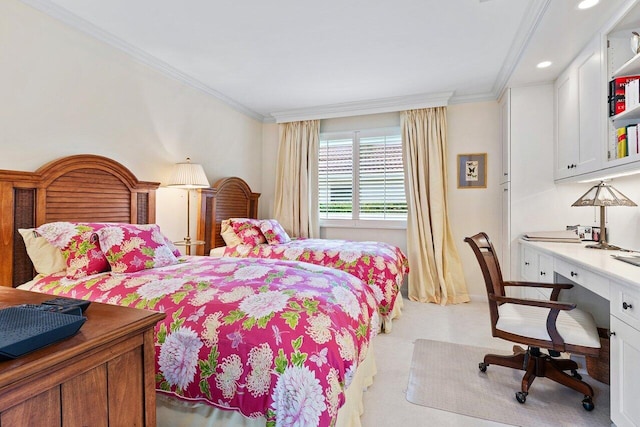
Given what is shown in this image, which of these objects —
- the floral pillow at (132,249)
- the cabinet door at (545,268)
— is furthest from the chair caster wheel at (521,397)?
the floral pillow at (132,249)

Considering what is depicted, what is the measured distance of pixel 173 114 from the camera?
3.36 metres

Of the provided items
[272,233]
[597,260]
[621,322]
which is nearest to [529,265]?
[597,260]

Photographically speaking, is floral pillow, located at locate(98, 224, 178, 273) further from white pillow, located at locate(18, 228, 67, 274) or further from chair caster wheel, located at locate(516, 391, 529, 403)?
chair caster wheel, located at locate(516, 391, 529, 403)

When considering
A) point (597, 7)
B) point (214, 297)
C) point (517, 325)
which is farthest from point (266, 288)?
point (597, 7)

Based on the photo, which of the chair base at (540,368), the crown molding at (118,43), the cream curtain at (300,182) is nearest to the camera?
the chair base at (540,368)

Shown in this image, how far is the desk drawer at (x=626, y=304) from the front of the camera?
1414mm

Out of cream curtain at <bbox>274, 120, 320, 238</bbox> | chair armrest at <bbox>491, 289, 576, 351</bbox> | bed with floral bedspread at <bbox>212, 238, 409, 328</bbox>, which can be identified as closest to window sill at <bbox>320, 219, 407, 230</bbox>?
cream curtain at <bbox>274, 120, 320, 238</bbox>

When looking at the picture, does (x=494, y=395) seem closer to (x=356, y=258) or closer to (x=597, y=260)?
(x=597, y=260)

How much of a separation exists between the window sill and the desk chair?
2080 mm

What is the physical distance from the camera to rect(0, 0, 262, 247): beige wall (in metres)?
2.13

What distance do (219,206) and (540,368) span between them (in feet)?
11.0

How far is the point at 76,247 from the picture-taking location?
2016 millimetres

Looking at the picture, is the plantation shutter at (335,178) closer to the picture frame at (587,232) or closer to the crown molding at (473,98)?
the crown molding at (473,98)

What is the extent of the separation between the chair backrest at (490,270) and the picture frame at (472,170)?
192 cm
